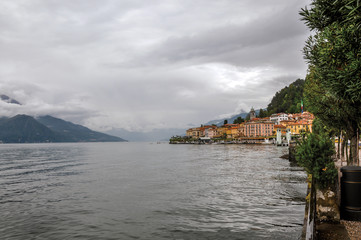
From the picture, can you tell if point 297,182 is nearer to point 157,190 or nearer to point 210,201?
point 210,201

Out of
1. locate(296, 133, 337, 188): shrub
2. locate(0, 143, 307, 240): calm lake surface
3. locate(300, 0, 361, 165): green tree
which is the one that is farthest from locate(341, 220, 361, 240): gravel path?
locate(300, 0, 361, 165): green tree

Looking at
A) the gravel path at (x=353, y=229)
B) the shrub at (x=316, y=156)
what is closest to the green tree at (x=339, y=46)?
the shrub at (x=316, y=156)

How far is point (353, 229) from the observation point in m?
9.88

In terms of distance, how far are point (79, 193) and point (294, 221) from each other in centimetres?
2046

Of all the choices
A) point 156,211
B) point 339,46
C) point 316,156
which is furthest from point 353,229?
point 156,211

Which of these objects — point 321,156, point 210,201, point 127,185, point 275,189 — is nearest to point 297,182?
point 275,189

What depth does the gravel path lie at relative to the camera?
921cm

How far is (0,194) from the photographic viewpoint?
2617 cm

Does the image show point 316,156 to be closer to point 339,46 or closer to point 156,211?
point 339,46

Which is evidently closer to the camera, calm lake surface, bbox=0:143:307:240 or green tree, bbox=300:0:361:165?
green tree, bbox=300:0:361:165

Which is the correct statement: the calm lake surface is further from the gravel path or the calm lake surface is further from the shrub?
the shrub

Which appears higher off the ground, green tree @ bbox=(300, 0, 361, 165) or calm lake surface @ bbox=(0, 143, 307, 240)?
green tree @ bbox=(300, 0, 361, 165)

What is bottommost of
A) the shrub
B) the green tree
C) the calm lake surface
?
the calm lake surface

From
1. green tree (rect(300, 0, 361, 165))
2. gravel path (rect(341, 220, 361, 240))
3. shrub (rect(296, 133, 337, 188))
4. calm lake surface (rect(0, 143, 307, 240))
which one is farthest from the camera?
calm lake surface (rect(0, 143, 307, 240))
